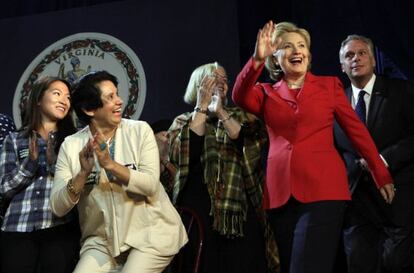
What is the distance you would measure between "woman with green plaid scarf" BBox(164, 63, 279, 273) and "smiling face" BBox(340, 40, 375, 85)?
601 millimetres

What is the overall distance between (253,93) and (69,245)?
1.19 m

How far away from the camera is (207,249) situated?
3.19 meters

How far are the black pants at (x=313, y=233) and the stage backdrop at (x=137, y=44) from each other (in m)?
1.71

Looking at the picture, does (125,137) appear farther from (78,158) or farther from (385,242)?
(385,242)

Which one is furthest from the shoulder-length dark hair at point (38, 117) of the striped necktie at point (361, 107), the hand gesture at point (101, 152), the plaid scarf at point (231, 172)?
the striped necktie at point (361, 107)

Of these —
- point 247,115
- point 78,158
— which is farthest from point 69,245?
point 247,115

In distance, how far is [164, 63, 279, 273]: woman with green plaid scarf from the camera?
124 inches

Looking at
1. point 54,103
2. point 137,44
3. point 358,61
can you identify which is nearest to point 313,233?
point 358,61

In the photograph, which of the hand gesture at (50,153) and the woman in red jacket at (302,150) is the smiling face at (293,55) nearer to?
the woman in red jacket at (302,150)

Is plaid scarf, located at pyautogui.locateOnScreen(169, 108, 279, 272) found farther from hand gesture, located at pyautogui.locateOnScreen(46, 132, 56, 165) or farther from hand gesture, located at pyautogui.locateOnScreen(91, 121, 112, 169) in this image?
hand gesture, located at pyautogui.locateOnScreen(91, 121, 112, 169)

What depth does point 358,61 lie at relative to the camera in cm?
335

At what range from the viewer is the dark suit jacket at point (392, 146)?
3.11 metres

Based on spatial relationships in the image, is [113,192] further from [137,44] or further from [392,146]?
[137,44]

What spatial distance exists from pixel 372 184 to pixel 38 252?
5.65ft
